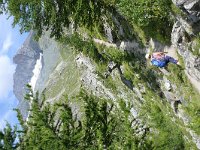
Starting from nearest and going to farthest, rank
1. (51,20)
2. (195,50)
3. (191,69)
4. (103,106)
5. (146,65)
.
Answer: (103,106) < (195,50) < (191,69) < (51,20) < (146,65)

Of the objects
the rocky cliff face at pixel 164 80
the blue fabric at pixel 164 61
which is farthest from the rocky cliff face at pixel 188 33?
the blue fabric at pixel 164 61

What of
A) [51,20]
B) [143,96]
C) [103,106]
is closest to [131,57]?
[143,96]

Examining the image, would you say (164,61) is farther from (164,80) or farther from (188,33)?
(188,33)

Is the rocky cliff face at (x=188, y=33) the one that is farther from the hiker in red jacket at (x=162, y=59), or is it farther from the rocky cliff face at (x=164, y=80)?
the hiker in red jacket at (x=162, y=59)

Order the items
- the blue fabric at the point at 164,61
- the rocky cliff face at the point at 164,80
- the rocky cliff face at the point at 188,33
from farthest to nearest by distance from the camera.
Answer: the blue fabric at the point at 164,61 → the rocky cliff face at the point at 164,80 → the rocky cliff face at the point at 188,33

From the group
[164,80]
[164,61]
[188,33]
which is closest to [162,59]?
[164,61]

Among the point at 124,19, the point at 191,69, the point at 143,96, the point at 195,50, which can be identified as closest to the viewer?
the point at 195,50

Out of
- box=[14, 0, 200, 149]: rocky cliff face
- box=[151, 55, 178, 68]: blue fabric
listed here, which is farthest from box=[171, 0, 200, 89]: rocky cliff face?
box=[151, 55, 178, 68]: blue fabric

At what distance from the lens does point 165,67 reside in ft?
119

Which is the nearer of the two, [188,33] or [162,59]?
[188,33]

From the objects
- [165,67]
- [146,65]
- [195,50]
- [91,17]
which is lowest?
[195,50]

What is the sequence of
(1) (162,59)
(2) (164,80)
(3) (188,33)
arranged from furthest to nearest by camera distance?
(2) (164,80) < (1) (162,59) < (3) (188,33)

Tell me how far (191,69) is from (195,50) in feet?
10.0

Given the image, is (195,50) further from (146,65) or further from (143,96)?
(143,96)
